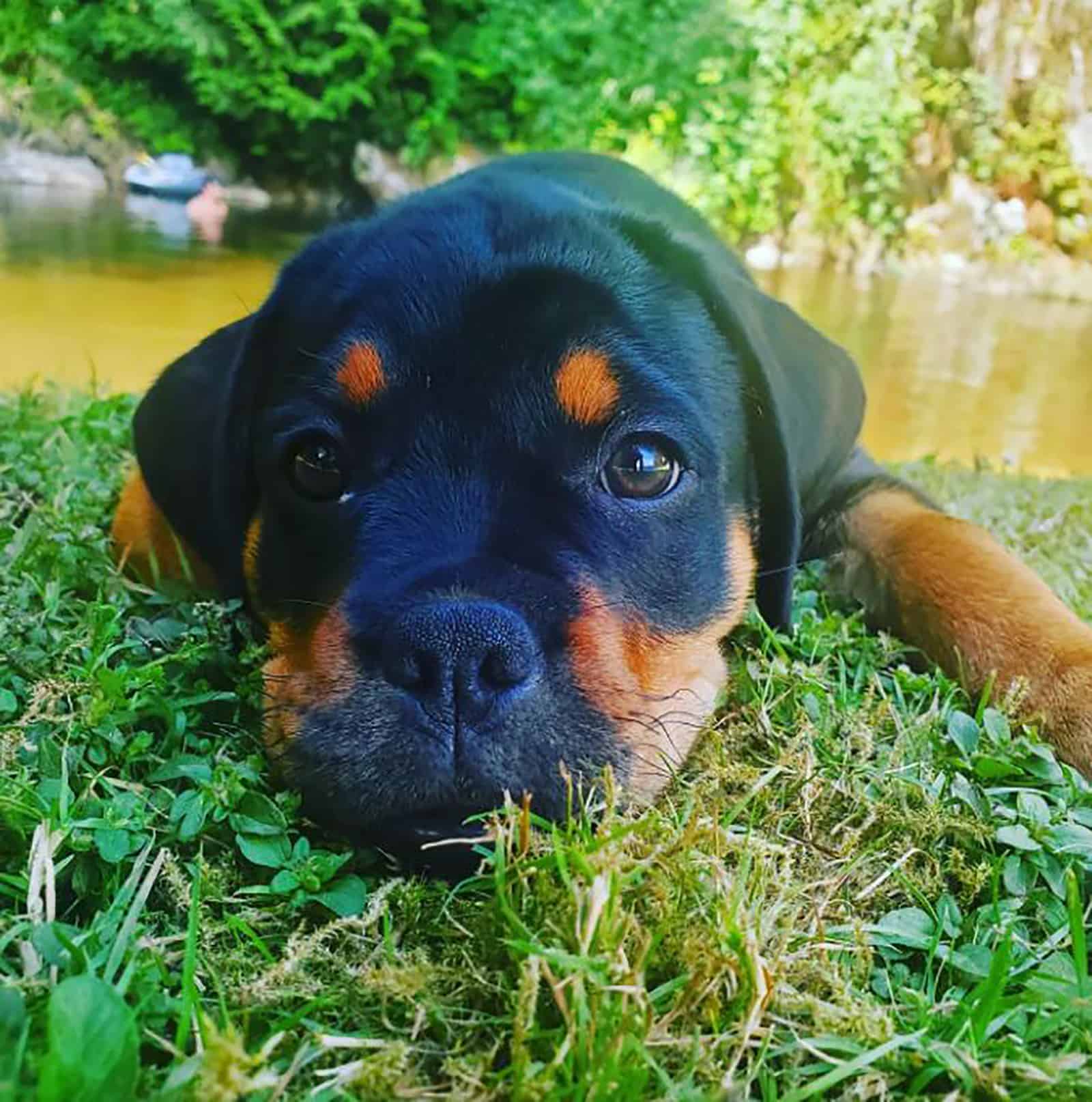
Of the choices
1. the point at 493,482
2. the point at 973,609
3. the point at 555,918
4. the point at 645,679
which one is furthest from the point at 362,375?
the point at 973,609

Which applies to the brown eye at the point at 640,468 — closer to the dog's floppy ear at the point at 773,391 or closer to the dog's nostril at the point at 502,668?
the dog's floppy ear at the point at 773,391

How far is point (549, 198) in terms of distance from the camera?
2.72 meters

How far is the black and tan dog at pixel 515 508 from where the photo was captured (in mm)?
1767

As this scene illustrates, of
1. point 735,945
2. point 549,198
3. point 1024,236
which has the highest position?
point 549,198

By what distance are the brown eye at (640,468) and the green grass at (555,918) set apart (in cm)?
41

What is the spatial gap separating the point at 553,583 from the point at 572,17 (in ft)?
28.7

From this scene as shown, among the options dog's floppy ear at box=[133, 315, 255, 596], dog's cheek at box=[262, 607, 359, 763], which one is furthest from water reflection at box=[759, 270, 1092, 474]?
dog's cheek at box=[262, 607, 359, 763]

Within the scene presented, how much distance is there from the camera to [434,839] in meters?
1.72

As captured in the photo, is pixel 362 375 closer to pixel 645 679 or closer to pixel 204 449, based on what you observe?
pixel 204 449

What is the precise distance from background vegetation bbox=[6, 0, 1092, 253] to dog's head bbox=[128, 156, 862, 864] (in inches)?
263

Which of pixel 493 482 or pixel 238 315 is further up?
pixel 493 482

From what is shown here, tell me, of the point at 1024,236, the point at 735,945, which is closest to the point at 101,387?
the point at 735,945

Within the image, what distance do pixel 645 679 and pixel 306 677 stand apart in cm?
59

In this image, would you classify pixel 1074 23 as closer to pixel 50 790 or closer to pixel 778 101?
pixel 778 101
